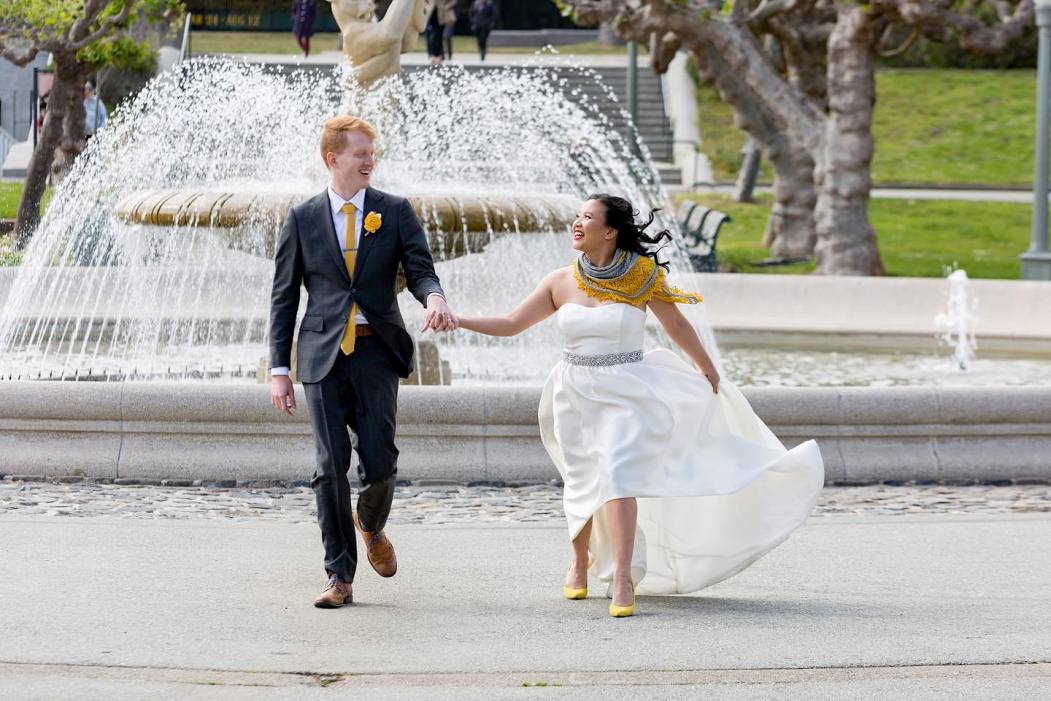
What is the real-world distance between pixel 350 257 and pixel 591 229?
2.83 ft

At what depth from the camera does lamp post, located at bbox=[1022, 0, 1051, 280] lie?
1928 cm

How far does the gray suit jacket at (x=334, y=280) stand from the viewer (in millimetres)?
6160

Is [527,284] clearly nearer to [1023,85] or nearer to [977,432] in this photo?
[977,432]

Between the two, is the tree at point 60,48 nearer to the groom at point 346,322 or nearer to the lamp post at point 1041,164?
the lamp post at point 1041,164

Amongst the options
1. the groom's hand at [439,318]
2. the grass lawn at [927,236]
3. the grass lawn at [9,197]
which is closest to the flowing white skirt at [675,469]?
the groom's hand at [439,318]

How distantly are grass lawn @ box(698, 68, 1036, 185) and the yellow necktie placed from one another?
2718 cm

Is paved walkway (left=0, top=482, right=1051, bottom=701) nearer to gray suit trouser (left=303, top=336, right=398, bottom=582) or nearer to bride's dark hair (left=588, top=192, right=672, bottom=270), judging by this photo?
gray suit trouser (left=303, top=336, right=398, bottom=582)

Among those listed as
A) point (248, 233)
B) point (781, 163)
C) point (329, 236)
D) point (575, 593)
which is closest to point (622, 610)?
point (575, 593)

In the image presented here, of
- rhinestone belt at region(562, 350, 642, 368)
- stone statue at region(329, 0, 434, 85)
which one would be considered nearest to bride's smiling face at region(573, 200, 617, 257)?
rhinestone belt at region(562, 350, 642, 368)

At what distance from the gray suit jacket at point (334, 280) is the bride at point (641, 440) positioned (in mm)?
263

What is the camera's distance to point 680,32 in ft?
75.2

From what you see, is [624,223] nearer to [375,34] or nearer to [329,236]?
[329,236]

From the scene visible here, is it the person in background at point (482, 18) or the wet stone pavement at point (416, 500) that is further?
the person in background at point (482, 18)

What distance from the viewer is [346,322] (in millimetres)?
6129
